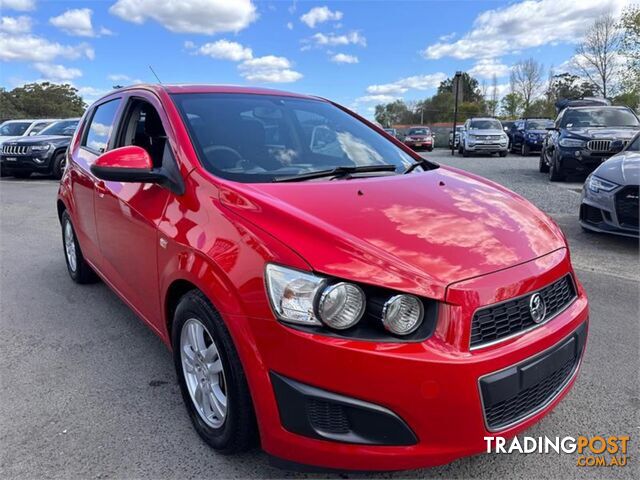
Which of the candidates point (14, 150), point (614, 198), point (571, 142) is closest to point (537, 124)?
point (571, 142)

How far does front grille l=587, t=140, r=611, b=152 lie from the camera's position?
32.1 feet

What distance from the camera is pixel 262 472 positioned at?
2.10 metres

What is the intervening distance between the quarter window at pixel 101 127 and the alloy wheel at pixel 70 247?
876 millimetres

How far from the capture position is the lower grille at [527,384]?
1764 mm

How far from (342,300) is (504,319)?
0.62 meters

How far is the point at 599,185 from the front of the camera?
18.4ft

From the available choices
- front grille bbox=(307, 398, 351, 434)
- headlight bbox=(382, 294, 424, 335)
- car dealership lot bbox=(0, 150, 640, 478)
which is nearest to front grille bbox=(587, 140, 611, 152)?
car dealership lot bbox=(0, 150, 640, 478)

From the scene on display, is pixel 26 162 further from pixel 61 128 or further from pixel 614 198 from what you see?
pixel 614 198

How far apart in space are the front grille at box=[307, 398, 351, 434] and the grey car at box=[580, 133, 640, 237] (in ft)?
15.5

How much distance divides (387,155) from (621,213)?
3525 mm

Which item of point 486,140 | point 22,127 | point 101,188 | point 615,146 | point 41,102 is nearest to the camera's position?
point 101,188

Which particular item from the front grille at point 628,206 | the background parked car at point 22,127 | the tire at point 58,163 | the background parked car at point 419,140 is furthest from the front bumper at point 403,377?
the background parked car at point 419,140

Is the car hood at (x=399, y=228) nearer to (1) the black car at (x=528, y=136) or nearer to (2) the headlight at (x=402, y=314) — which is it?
(2) the headlight at (x=402, y=314)

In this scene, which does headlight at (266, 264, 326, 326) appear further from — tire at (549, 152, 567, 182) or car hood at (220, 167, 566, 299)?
tire at (549, 152, 567, 182)
